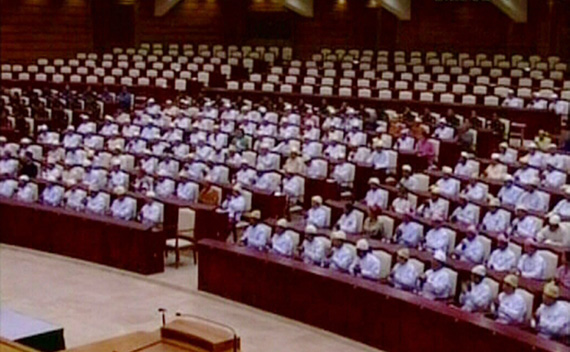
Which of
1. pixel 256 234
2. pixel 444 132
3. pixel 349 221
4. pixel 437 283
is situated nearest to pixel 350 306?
pixel 437 283

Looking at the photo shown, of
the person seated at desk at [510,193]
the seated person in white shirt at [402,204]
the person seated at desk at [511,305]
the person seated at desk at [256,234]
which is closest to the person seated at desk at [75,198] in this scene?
A: the person seated at desk at [256,234]

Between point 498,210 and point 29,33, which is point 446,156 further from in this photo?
point 29,33

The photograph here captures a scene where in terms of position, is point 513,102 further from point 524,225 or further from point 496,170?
point 524,225

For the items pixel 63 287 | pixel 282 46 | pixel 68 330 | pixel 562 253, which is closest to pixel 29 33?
pixel 282 46

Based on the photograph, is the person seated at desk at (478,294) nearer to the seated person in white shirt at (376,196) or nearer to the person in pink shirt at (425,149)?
the seated person in white shirt at (376,196)

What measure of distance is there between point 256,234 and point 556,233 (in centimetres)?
409

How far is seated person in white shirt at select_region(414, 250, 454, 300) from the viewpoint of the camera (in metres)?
12.1

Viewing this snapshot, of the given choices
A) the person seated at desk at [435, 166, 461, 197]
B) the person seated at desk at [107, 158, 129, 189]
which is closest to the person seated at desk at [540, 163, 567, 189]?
the person seated at desk at [435, 166, 461, 197]

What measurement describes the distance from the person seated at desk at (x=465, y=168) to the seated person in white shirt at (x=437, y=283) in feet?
16.9

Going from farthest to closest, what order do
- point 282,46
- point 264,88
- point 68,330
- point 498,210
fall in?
point 282,46, point 264,88, point 498,210, point 68,330

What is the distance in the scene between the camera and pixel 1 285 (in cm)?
1482

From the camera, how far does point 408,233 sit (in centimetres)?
1444

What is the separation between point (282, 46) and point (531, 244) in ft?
69.1

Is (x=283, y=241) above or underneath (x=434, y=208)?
underneath
